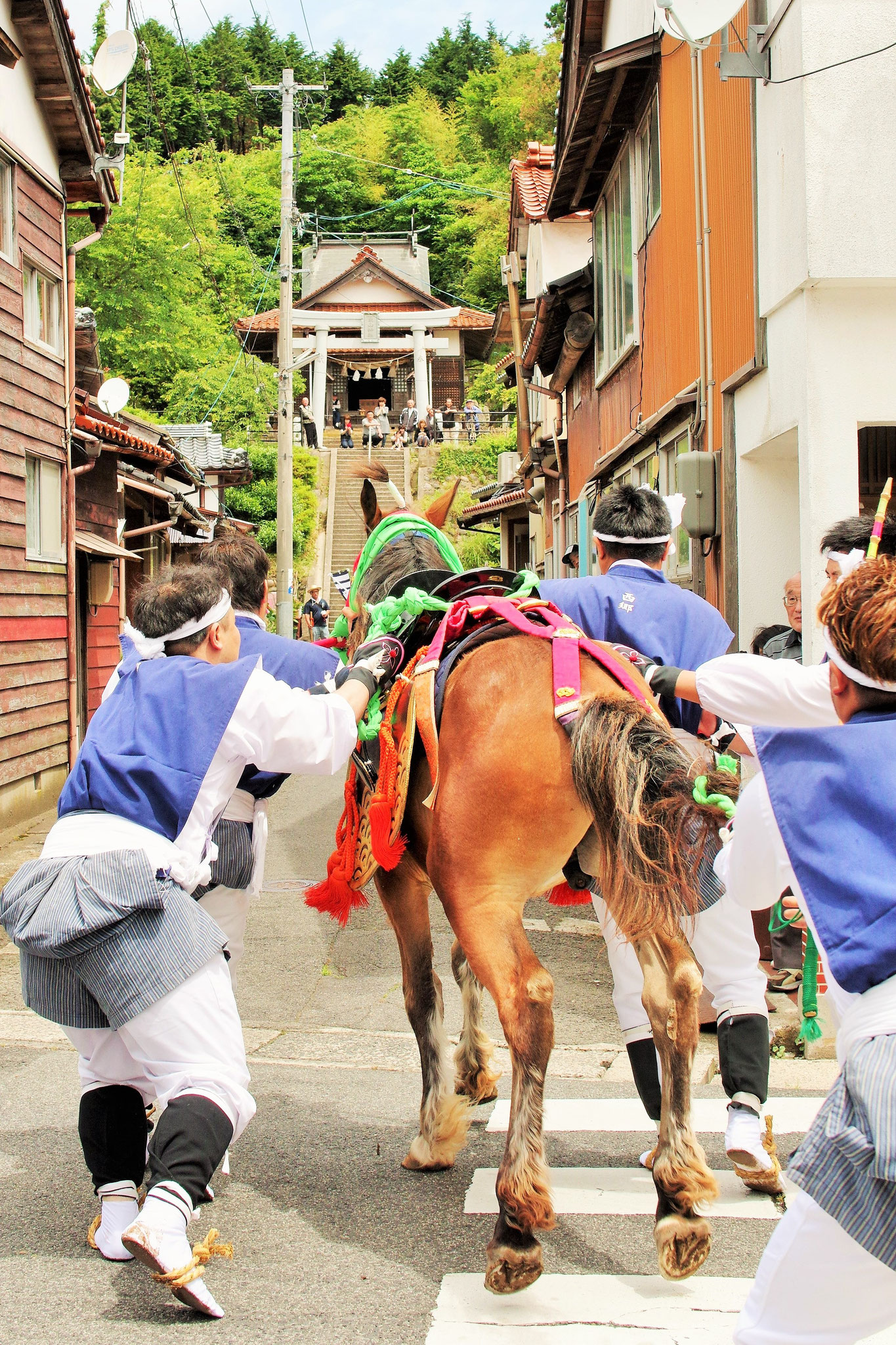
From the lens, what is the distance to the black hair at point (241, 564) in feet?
13.7

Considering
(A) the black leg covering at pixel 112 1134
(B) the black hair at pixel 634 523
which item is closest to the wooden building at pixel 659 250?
(B) the black hair at pixel 634 523

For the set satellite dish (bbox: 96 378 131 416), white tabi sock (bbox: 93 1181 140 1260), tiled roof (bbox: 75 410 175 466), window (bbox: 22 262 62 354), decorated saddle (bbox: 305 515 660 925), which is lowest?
white tabi sock (bbox: 93 1181 140 1260)

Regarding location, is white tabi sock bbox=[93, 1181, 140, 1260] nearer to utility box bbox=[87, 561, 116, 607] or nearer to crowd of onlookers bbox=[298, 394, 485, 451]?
utility box bbox=[87, 561, 116, 607]

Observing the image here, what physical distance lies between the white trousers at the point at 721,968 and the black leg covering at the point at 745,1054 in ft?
0.12

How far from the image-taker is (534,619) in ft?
11.7

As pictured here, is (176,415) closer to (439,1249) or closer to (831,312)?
(831,312)

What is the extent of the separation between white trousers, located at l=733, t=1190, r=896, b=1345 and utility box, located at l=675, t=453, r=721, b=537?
6203 millimetres

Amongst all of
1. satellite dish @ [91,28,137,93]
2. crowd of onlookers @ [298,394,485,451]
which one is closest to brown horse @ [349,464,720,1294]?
satellite dish @ [91,28,137,93]

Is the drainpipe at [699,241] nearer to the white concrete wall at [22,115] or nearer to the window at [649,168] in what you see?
the window at [649,168]

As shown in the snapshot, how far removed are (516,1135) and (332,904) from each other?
4.45 ft

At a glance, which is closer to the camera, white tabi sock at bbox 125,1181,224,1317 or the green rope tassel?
white tabi sock at bbox 125,1181,224,1317

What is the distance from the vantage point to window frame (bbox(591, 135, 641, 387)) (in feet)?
36.3

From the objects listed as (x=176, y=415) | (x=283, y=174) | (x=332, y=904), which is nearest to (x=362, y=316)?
(x=176, y=415)

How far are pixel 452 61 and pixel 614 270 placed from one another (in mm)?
72874
